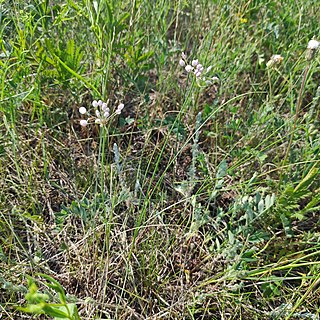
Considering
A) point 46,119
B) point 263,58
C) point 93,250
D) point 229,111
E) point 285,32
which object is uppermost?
point 285,32

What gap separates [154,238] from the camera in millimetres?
1161

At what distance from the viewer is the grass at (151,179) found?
3.69ft

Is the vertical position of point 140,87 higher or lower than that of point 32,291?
lower

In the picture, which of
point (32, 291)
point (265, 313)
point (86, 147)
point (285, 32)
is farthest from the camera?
point (285, 32)

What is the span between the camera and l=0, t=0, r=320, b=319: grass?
44.3 inches

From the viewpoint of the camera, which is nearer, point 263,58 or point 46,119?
point 46,119

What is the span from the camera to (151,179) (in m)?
1.17

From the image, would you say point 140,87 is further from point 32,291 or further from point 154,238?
point 32,291

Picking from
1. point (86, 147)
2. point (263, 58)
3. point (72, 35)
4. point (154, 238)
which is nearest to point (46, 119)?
point (86, 147)

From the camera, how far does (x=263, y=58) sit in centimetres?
171

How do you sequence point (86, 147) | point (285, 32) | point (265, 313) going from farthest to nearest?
point (285, 32) < point (86, 147) < point (265, 313)

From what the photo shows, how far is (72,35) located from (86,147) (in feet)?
1.38

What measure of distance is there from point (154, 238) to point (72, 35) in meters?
0.82

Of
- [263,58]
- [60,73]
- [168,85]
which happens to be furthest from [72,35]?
[263,58]
